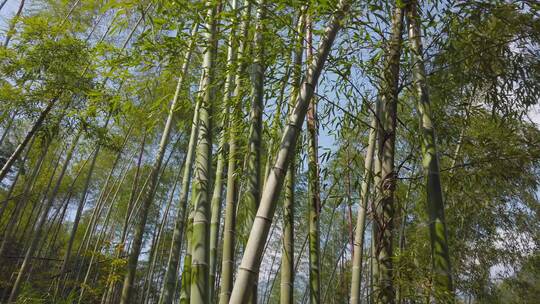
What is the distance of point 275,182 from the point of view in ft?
4.34

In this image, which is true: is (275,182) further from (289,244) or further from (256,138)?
(289,244)

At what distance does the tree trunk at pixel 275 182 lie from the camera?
119cm

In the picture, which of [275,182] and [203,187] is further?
[203,187]

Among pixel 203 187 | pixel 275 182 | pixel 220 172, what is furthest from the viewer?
pixel 220 172

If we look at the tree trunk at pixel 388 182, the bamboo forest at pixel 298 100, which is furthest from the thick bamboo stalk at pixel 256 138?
the tree trunk at pixel 388 182

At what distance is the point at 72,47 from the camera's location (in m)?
4.06

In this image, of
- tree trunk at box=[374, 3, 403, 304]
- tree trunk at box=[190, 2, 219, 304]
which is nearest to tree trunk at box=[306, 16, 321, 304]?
tree trunk at box=[374, 3, 403, 304]


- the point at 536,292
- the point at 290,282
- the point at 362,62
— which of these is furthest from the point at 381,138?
the point at 536,292

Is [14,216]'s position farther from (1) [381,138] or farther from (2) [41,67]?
(1) [381,138]

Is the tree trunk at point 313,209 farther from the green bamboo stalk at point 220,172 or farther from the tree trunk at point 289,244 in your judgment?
the green bamboo stalk at point 220,172

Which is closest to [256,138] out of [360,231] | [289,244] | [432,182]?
[432,182]

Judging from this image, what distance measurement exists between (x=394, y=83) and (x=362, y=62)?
23cm

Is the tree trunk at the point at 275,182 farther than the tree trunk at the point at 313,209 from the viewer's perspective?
No

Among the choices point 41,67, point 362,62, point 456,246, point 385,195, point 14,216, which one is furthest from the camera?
point 14,216
